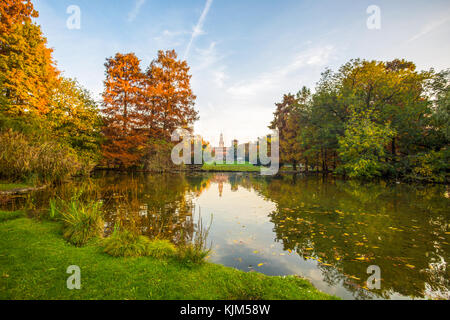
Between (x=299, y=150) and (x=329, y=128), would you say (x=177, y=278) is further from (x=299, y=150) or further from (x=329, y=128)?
(x=299, y=150)

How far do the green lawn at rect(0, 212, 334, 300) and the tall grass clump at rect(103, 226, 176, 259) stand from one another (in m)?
0.16

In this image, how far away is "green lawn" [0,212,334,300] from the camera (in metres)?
2.49

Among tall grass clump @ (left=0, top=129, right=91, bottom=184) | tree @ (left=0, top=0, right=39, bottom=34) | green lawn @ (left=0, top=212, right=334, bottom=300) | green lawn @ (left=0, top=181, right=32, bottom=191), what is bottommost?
green lawn @ (left=0, top=212, right=334, bottom=300)

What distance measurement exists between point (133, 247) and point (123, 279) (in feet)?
3.27

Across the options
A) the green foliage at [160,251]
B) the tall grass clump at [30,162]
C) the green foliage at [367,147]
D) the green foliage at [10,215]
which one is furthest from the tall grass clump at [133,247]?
the green foliage at [367,147]

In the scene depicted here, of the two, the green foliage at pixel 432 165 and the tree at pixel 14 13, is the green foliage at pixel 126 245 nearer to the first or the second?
the green foliage at pixel 432 165

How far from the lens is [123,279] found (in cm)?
279

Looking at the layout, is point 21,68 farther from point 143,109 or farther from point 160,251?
point 160,251

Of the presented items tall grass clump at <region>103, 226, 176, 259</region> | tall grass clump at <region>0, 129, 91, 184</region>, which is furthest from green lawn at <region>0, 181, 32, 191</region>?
tall grass clump at <region>103, 226, 176, 259</region>

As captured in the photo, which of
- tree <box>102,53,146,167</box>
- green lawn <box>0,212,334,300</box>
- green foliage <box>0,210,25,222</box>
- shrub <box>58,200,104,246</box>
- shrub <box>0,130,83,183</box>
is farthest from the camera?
tree <box>102,53,146,167</box>

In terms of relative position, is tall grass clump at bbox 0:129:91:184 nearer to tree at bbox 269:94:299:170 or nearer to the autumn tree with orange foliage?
the autumn tree with orange foliage

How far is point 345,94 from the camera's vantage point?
71.8 feet

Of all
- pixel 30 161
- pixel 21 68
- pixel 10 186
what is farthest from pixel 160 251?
pixel 21 68
